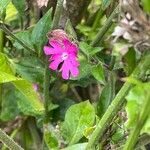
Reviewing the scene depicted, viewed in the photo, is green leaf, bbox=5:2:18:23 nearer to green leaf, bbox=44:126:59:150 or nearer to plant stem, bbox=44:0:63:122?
plant stem, bbox=44:0:63:122

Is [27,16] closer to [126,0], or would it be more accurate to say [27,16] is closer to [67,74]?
[67,74]

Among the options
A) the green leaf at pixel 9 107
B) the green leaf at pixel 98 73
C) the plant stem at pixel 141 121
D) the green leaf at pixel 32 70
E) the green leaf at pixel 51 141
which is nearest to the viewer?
the plant stem at pixel 141 121

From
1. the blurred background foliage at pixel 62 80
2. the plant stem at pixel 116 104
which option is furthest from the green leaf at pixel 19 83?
the plant stem at pixel 116 104

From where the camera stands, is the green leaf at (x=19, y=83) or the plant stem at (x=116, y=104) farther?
the green leaf at (x=19, y=83)

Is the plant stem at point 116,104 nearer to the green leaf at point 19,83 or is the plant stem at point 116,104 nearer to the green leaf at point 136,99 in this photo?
the green leaf at point 136,99

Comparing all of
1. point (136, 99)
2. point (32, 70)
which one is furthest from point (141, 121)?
point (32, 70)
